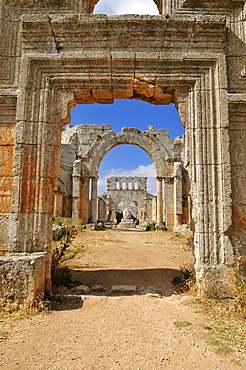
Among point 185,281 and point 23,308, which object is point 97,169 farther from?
point 23,308

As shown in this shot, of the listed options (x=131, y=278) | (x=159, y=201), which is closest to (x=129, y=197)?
(x=159, y=201)

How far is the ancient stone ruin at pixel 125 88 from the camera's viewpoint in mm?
3898

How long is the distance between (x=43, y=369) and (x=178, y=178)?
14243mm

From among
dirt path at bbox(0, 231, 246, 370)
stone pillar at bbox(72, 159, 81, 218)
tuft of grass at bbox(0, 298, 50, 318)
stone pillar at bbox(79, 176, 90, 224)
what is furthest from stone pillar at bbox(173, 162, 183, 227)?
tuft of grass at bbox(0, 298, 50, 318)

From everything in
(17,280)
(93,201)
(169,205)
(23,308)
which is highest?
(93,201)

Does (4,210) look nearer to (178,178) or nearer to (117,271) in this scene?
(117,271)

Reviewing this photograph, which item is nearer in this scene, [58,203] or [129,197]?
[58,203]

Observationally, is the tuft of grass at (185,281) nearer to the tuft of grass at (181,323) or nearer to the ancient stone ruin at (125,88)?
the ancient stone ruin at (125,88)

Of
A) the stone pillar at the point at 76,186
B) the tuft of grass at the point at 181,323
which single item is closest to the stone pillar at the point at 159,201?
the stone pillar at the point at 76,186

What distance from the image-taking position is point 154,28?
13.6 ft

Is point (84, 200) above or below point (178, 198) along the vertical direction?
below

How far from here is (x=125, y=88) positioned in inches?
171

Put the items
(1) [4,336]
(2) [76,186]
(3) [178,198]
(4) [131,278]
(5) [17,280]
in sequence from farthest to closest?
(2) [76,186] → (3) [178,198] → (4) [131,278] → (5) [17,280] → (1) [4,336]

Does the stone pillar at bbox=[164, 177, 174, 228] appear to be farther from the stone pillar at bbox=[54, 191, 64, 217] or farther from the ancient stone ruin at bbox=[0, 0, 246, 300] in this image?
the ancient stone ruin at bbox=[0, 0, 246, 300]
